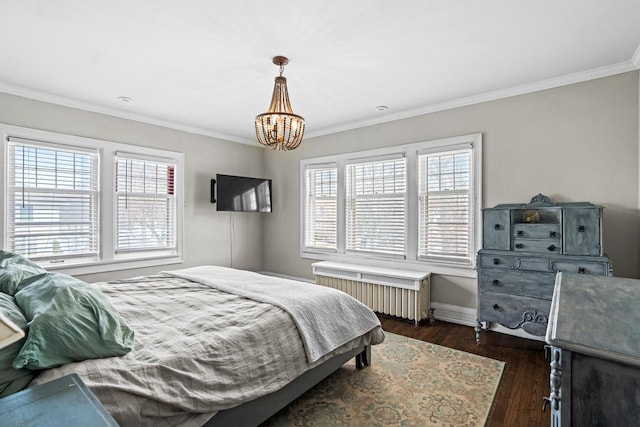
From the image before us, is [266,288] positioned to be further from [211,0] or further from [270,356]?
[211,0]

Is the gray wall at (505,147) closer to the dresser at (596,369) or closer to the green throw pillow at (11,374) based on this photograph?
the dresser at (596,369)

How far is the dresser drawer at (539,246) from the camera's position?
2.84 m

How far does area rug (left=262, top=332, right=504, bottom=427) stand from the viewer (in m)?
2.07

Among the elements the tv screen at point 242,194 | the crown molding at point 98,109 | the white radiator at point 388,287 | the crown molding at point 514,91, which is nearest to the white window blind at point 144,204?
the crown molding at point 98,109

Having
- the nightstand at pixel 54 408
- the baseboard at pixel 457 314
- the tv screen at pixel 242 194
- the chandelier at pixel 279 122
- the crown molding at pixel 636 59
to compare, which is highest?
the crown molding at pixel 636 59

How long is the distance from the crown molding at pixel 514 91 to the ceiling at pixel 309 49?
11 mm

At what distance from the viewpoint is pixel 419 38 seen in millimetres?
2418

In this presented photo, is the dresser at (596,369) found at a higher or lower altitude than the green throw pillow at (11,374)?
higher

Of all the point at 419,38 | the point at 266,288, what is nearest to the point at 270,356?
the point at 266,288

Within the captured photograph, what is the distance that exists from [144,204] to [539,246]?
15.2 feet

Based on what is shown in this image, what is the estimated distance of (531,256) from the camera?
2.92 meters

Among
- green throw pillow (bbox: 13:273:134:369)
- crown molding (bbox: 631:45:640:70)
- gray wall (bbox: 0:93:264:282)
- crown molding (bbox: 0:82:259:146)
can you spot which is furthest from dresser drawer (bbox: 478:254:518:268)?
crown molding (bbox: 0:82:259:146)

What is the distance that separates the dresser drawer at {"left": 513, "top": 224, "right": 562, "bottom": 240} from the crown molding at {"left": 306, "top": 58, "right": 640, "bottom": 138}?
4.68 ft

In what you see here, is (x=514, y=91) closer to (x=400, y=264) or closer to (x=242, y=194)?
(x=400, y=264)
